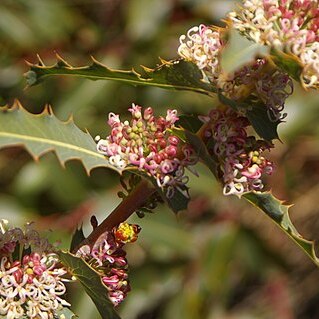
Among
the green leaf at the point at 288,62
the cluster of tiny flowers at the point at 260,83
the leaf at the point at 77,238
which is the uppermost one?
the green leaf at the point at 288,62

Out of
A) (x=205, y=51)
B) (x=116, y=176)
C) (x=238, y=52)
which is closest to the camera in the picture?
(x=238, y=52)

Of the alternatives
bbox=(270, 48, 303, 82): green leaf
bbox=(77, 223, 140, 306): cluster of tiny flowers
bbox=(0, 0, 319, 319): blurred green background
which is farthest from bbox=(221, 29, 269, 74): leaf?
bbox=(0, 0, 319, 319): blurred green background

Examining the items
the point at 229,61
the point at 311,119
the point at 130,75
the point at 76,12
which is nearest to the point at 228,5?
the point at 311,119

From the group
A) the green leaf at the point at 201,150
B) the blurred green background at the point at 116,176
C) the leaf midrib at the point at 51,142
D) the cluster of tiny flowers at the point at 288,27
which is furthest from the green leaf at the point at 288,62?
the blurred green background at the point at 116,176

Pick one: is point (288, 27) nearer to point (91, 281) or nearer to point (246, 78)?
point (246, 78)

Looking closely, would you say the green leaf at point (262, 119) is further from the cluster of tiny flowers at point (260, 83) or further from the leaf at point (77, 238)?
the leaf at point (77, 238)

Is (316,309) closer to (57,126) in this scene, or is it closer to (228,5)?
(228,5)

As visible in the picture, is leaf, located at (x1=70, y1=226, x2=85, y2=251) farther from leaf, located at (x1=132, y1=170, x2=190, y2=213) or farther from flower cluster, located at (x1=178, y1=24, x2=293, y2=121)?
flower cluster, located at (x1=178, y1=24, x2=293, y2=121)

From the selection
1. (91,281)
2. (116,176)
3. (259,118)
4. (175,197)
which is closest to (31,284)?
(91,281)
